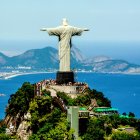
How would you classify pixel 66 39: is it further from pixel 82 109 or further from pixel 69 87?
pixel 82 109

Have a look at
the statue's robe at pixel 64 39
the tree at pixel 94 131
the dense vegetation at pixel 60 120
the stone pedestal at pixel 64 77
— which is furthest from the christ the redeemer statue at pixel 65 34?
the tree at pixel 94 131

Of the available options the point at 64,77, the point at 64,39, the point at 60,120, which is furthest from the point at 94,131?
the point at 64,39

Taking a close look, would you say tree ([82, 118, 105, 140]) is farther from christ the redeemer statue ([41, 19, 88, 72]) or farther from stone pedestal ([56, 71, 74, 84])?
christ the redeemer statue ([41, 19, 88, 72])

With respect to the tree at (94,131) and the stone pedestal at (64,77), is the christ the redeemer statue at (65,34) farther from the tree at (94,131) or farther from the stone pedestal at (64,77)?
the tree at (94,131)

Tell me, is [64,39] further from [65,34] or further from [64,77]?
[64,77]

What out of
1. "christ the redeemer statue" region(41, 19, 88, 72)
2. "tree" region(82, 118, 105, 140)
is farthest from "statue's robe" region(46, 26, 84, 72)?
"tree" region(82, 118, 105, 140)

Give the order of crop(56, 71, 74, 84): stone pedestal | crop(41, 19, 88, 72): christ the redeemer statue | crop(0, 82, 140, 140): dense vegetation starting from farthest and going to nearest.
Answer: crop(56, 71, 74, 84): stone pedestal, crop(41, 19, 88, 72): christ the redeemer statue, crop(0, 82, 140, 140): dense vegetation
